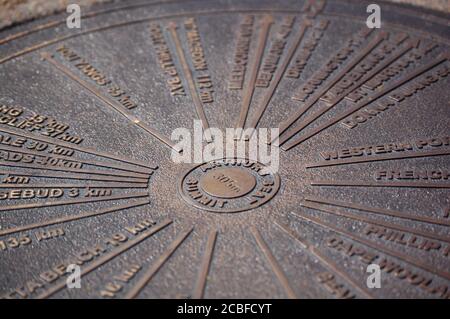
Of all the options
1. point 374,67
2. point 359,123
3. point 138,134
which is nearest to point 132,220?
point 138,134

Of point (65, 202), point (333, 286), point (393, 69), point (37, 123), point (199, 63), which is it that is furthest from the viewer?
point (199, 63)

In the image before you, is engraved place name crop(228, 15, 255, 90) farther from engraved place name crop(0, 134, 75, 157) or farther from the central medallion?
engraved place name crop(0, 134, 75, 157)

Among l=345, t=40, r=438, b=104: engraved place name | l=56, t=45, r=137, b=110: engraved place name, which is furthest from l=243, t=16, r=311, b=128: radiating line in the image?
l=56, t=45, r=137, b=110: engraved place name

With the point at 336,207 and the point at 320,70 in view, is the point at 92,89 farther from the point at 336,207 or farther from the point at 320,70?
the point at 336,207

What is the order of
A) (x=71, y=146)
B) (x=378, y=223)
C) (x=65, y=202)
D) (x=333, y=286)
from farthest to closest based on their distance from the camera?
(x=71, y=146), (x=65, y=202), (x=378, y=223), (x=333, y=286)

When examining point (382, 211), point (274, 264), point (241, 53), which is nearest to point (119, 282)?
point (274, 264)

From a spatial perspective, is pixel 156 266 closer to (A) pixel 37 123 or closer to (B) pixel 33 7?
(A) pixel 37 123
